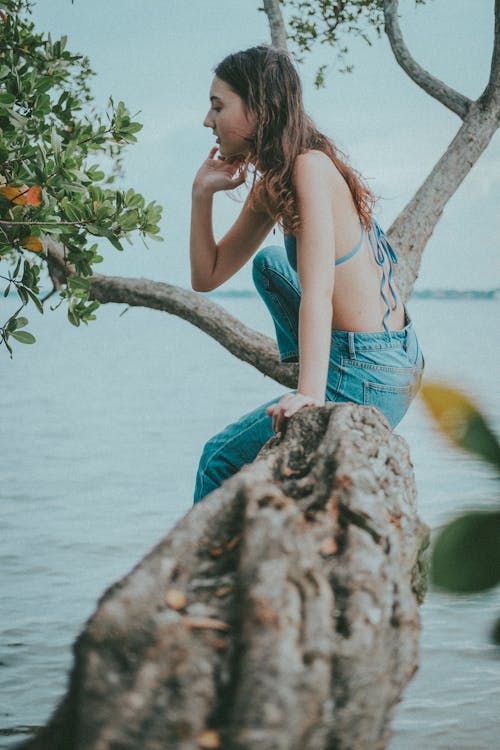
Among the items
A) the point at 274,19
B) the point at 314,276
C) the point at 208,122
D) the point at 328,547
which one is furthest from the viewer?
the point at 274,19

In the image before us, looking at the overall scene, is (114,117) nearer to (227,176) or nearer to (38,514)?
(227,176)

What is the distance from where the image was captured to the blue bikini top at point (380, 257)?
2854 mm

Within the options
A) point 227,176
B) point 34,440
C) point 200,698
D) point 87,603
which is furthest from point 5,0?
point 34,440

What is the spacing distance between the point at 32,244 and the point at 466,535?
2.38m

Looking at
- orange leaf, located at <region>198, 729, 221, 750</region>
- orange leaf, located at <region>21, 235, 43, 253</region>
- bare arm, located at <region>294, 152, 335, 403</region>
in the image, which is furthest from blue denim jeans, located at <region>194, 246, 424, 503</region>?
orange leaf, located at <region>198, 729, 221, 750</region>

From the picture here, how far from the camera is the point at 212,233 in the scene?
331 cm

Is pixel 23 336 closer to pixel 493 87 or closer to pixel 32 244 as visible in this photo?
pixel 32 244

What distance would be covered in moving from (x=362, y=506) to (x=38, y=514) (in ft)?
32.6

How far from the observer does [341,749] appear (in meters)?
1.22

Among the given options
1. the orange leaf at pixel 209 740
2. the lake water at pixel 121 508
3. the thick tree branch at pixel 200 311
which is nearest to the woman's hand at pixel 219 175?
the lake water at pixel 121 508

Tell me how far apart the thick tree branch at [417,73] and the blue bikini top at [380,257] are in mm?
2787

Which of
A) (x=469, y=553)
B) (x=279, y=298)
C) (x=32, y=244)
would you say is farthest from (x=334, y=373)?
(x=469, y=553)

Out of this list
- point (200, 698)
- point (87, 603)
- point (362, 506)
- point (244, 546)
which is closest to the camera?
point (200, 698)

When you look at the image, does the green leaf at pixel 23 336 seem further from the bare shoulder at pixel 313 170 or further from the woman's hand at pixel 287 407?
the woman's hand at pixel 287 407
